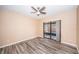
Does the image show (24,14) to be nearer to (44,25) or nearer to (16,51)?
(44,25)

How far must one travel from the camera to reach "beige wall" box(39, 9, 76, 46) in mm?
1724

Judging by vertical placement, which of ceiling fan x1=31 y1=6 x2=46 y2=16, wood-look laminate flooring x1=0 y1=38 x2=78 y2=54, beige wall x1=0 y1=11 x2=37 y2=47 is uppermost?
ceiling fan x1=31 y1=6 x2=46 y2=16

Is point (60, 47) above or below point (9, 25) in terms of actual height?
below

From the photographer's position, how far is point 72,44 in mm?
1702

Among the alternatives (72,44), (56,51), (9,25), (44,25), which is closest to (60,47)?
(56,51)

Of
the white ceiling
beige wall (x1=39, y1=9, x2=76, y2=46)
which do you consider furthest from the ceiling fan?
beige wall (x1=39, y1=9, x2=76, y2=46)

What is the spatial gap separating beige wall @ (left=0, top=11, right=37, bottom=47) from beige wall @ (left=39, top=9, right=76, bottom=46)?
1.83ft

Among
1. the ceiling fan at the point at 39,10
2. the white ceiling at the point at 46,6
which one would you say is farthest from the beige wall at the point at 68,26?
the ceiling fan at the point at 39,10

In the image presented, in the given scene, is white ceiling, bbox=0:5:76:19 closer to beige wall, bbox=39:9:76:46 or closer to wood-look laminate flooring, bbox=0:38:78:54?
beige wall, bbox=39:9:76:46

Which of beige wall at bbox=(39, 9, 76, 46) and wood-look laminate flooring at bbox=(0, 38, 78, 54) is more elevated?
beige wall at bbox=(39, 9, 76, 46)

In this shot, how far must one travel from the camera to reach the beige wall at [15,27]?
1767mm

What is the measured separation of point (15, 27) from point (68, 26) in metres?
1.07

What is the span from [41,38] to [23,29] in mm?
427
